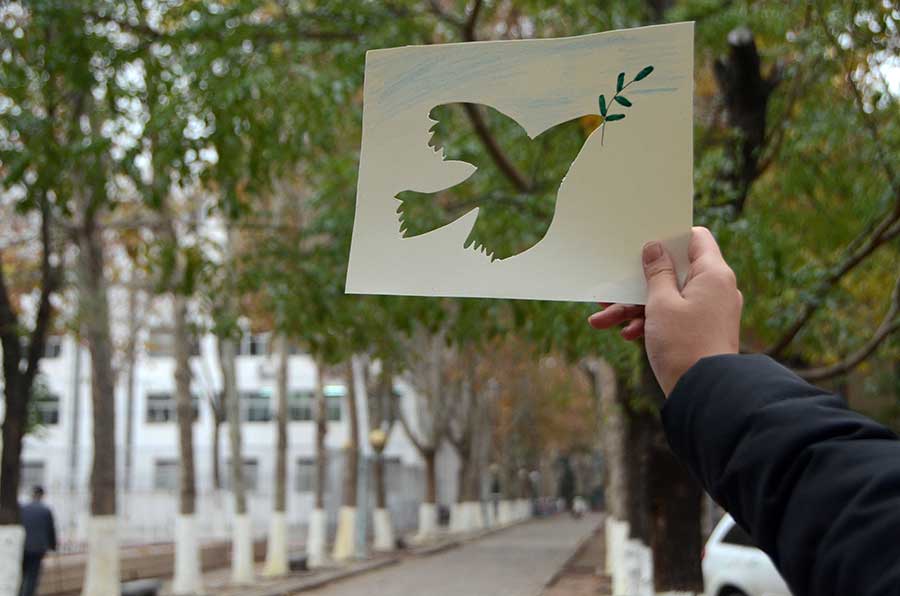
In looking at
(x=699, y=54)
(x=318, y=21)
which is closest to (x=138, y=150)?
(x=318, y=21)

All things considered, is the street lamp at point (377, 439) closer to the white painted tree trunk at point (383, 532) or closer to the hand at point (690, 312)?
the white painted tree trunk at point (383, 532)

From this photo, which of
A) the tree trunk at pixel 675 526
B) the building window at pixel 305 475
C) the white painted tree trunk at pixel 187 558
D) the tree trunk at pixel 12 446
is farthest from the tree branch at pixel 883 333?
the building window at pixel 305 475

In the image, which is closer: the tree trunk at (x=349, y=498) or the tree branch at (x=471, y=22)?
the tree branch at (x=471, y=22)

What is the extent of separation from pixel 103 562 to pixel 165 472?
35983 mm

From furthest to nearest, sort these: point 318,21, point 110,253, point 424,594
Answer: point 110,253 → point 424,594 → point 318,21

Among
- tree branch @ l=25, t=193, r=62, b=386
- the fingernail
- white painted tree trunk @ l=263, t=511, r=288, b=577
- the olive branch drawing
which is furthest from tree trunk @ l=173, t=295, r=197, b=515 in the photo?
the fingernail

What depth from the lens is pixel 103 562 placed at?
50.0 ft

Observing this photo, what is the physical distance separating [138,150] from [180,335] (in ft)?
35.4

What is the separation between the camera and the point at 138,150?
346 inches

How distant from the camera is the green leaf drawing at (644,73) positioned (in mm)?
1710

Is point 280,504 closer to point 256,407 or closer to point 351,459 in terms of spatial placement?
point 351,459

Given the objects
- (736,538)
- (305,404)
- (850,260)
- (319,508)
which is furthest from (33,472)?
(850,260)

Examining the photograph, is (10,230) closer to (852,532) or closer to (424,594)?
(424,594)

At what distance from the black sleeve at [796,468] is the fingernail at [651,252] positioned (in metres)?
0.37
